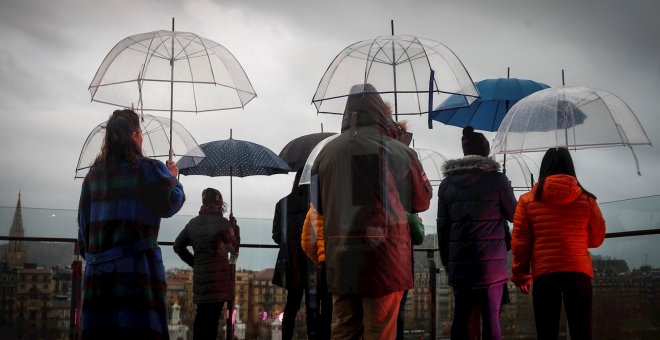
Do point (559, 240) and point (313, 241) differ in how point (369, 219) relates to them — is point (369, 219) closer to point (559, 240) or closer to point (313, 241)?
point (313, 241)

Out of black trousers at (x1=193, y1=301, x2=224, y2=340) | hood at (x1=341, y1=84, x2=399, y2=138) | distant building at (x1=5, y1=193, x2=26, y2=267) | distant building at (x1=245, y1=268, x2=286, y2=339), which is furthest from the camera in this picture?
distant building at (x1=245, y1=268, x2=286, y2=339)

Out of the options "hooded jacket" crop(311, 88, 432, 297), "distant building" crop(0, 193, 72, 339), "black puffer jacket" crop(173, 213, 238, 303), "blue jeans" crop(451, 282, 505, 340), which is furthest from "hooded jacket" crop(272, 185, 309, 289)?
"hooded jacket" crop(311, 88, 432, 297)

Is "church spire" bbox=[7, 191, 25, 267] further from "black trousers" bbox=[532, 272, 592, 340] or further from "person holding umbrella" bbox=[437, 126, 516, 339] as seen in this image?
"black trousers" bbox=[532, 272, 592, 340]

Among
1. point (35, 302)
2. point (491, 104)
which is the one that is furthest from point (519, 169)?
point (35, 302)

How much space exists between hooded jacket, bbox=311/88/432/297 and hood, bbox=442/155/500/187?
1.11 m

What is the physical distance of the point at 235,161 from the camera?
6.55 m

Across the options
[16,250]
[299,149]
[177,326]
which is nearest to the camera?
[16,250]

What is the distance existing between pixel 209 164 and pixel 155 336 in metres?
3.55

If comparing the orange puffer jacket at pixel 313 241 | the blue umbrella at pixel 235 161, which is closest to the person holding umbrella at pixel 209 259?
the blue umbrella at pixel 235 161

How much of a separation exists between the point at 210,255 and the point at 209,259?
3 centimetres

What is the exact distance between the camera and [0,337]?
5.45 metres

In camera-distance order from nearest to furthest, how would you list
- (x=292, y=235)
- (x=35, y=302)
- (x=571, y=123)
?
(x=571, y=123) < (x=292, y=235) < (x=35, y=302)

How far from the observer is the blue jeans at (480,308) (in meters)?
4.20

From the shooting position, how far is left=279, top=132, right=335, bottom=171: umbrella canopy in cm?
613
